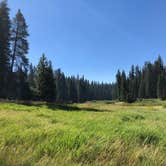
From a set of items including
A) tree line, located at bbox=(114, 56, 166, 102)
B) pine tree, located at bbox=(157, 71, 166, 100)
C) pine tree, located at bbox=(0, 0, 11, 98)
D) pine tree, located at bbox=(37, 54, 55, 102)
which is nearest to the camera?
pine tree, located at bbox=(0, 0, 11, 98)

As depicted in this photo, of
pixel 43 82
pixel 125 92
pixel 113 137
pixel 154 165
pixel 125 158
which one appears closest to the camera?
pixel 154 165

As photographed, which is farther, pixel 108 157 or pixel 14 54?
pixel 14 54

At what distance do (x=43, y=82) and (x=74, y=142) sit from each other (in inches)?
1274

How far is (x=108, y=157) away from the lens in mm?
3990

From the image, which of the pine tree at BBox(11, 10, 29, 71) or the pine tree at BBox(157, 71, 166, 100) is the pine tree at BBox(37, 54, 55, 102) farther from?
the pine tree at BBox(157, 71, 166, 100)

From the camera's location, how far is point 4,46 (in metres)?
27.8

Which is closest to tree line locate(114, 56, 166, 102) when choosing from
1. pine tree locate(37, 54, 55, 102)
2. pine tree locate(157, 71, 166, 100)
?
pine tree locate(157, 71, 166, 100)

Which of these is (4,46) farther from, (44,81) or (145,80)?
(145,80)

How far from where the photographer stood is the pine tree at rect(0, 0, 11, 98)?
27.4 m

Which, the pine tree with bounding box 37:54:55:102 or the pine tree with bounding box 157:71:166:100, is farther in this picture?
the pine tree with bounding box 157:71:166:100

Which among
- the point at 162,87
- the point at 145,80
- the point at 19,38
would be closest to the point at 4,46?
the point at 19,38

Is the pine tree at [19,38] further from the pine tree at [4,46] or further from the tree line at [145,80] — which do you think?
the tree line at [145,80]

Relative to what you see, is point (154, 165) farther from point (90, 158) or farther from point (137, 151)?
point (90, 158)

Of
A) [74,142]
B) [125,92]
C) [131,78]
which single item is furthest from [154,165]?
[131,78]
